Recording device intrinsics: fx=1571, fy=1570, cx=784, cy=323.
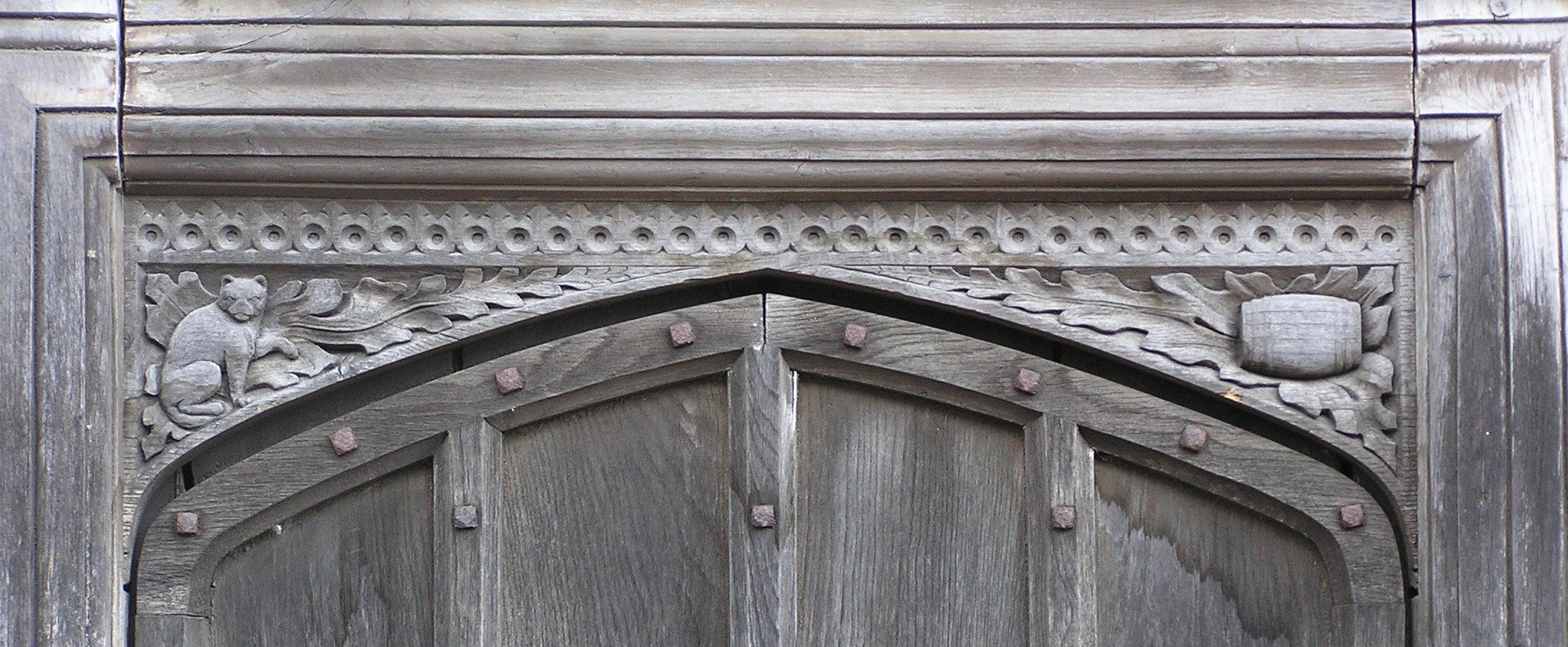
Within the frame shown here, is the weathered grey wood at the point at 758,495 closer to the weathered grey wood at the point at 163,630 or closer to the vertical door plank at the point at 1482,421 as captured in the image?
the weathered grey wood at the point at 163,630

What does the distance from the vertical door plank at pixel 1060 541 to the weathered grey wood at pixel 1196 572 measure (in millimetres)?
23

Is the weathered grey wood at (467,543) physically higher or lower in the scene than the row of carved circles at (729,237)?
lower

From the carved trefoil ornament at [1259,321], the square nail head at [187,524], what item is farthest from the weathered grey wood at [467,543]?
the carved trefoil ornament at [1259,321]

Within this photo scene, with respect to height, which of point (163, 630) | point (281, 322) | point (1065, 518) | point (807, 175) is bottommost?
point (163, 630)

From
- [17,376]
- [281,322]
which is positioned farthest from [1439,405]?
[17,376]

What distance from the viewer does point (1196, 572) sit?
1.60 metres

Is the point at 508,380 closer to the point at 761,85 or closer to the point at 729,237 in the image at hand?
the point at 729,237

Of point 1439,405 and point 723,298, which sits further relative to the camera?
point 723,298

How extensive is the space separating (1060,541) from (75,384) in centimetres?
99

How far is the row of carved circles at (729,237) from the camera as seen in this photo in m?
1.59

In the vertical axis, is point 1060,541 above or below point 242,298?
below

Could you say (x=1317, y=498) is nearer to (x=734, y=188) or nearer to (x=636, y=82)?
(x=734, y=188)

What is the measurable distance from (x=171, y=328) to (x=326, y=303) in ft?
0.52

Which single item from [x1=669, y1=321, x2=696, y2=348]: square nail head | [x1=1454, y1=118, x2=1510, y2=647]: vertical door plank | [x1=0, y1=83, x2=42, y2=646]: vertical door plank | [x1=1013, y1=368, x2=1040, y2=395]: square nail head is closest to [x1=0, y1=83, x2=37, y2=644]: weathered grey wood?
[x1=0, y1=83, x2=42, y2=646]: vertical door plank
